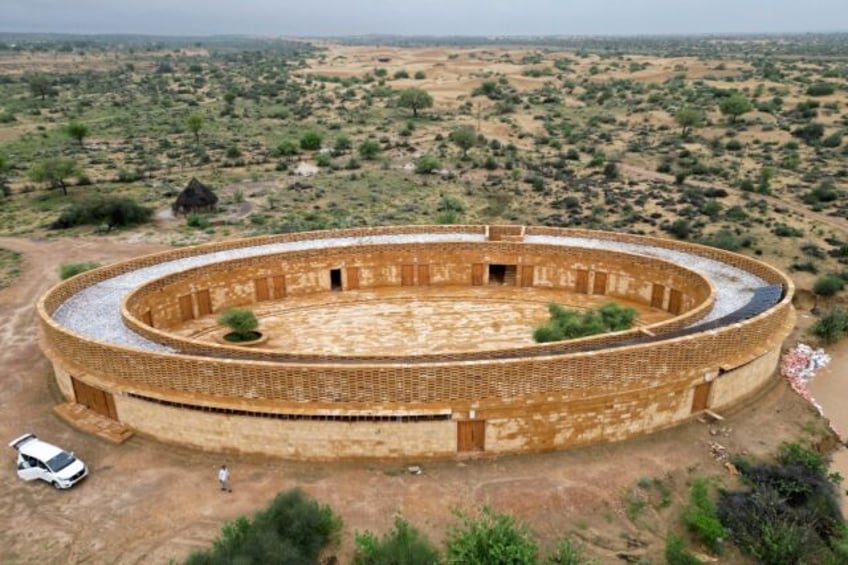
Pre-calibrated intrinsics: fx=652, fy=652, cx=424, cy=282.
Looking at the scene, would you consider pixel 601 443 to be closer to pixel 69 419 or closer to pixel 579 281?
pixel 579 281

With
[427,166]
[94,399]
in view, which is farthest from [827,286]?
[427,166]

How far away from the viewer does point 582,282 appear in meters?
30.5

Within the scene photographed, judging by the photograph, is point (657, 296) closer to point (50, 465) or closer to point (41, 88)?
point (50, 465)

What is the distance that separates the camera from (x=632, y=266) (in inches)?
1155

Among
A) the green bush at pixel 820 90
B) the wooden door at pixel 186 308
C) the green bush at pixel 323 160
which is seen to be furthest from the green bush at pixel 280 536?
the green bush at pixel 820 90

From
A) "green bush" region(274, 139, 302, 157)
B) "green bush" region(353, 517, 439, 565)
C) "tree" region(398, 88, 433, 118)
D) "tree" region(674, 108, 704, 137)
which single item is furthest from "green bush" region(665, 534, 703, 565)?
"tree" region(398, 88, 433, 118)

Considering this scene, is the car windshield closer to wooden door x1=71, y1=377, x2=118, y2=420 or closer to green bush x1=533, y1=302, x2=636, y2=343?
wooden door x1=71, y1=377, x2=118, y2=420

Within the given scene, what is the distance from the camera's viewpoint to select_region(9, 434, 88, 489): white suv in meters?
17.6

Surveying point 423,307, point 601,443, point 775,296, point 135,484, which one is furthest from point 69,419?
point 775,296

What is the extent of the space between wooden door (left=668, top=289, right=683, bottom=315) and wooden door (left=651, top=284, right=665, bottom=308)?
16.7 inches

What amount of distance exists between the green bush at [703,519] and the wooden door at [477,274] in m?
15.5

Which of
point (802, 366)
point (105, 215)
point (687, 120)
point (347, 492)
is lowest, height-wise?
point (802, 366)

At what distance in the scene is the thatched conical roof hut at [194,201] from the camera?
43906 millimetres

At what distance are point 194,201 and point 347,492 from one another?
31.8m
